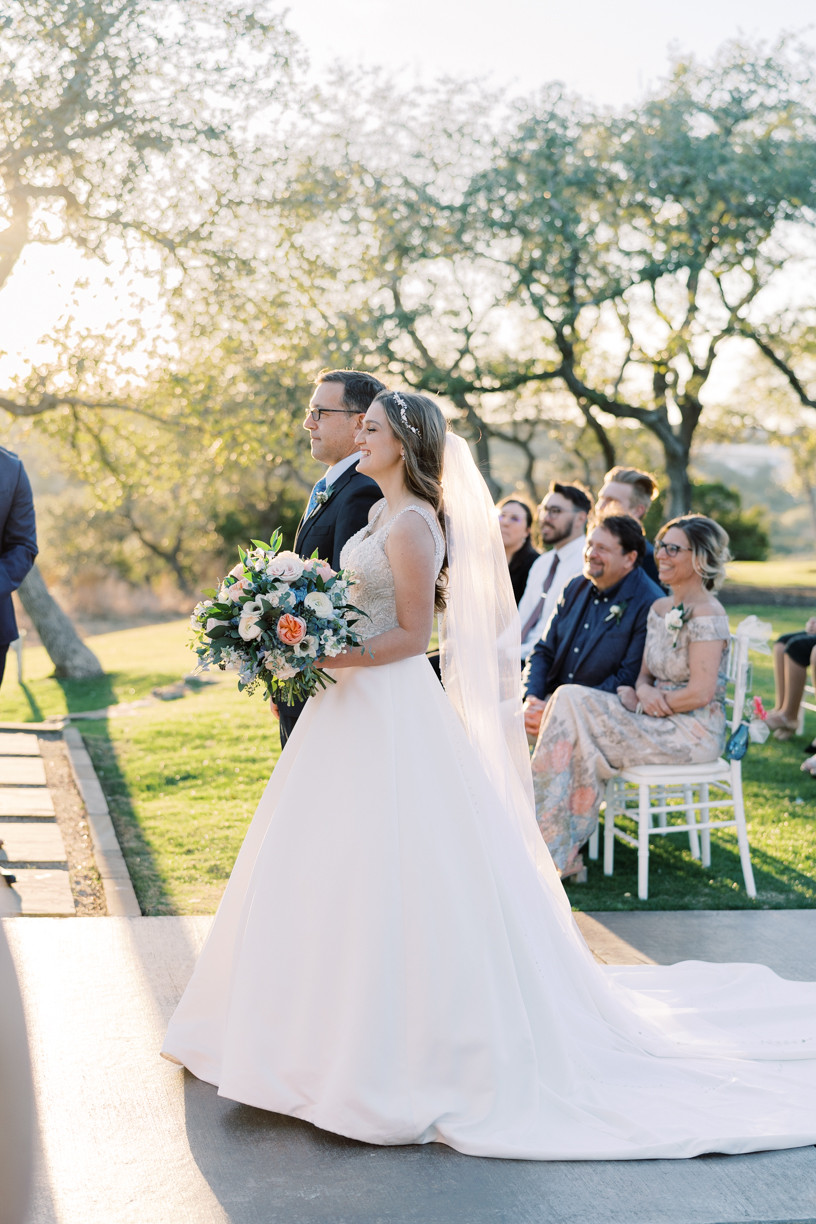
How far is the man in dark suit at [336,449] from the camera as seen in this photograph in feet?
13.1

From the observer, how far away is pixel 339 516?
398 cm

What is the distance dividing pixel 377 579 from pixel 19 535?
2.74 m

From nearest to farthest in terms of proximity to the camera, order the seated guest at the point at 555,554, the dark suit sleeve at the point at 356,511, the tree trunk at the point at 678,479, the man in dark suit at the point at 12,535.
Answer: the dark suit sleeve at the point at 356,511 → the man in dark suit at the point at 12,535 → the seated guest at the point at 555,554 → the tree trunk at the point at 678,479

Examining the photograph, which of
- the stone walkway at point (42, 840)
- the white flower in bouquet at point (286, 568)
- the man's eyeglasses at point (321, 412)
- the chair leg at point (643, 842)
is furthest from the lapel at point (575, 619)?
the white flower in bouquet at point (286, 568)

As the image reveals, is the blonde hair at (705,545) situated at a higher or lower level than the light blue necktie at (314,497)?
lower

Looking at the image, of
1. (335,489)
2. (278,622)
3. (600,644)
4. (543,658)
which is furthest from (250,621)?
(543,658)

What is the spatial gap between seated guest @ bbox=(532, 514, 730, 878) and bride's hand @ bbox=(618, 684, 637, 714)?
0.08 meters

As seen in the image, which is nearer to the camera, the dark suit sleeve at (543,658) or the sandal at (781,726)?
the dark suit sleeve at (543,658)

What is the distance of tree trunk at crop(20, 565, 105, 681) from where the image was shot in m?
13.6

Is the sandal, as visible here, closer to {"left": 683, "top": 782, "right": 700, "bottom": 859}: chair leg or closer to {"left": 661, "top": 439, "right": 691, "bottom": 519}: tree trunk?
{"left": 683, "top": 782, "right": 700, "bottom": 859}: chair leg

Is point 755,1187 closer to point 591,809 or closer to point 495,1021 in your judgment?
point 495,1021

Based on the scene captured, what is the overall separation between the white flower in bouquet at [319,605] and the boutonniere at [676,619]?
276 centimetres

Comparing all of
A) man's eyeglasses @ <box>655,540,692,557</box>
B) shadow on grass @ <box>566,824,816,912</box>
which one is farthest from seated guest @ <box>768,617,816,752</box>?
man's eyeglasses @ <box>655,540,692,557</box>

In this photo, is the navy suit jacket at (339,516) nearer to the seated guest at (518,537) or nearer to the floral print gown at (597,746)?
the floral print gown at (597,746)
